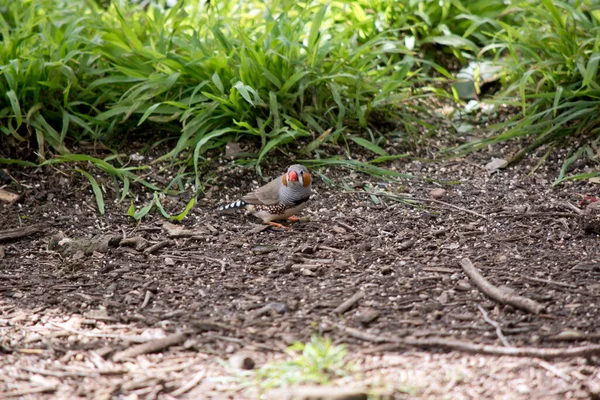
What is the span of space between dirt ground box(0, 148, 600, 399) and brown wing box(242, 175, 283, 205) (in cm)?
16

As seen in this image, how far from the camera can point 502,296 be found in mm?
3158

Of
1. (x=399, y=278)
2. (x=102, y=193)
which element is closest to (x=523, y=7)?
(x=399, y=278)

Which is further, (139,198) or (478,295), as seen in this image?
(139,198)

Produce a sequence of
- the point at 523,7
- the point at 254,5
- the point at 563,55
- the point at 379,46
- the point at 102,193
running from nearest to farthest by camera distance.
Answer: the point at 102,193 → the point at 563,55 → the point at 523,7 → the point at 379,46 → the point at 254,5

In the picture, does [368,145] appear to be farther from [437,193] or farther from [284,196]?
[284,196]

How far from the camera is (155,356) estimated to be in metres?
2.88

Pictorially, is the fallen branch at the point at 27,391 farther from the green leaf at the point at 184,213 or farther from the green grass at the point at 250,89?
the green grass at the point at 250,89

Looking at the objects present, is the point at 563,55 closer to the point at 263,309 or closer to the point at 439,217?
the point at 439,217

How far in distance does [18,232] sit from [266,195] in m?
1.40

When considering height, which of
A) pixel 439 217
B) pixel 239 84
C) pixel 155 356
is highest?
pixel 239 84

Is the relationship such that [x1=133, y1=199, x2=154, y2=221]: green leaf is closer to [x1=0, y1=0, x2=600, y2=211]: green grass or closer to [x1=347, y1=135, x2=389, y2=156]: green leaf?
[x1=0, y1=0, x2=600, y2=211]: green grass

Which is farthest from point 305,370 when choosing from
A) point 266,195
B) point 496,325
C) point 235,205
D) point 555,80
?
point 555,80

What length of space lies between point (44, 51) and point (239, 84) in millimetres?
1450

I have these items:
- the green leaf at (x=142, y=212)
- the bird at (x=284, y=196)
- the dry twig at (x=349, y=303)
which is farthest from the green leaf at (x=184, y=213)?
the dry twig at (x=349, y=303)
